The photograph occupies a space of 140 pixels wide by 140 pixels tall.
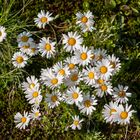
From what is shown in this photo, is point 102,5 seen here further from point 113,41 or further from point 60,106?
point 60,106

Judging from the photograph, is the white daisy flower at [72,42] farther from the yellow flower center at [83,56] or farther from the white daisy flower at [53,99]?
the white daisy flower at [53,99]

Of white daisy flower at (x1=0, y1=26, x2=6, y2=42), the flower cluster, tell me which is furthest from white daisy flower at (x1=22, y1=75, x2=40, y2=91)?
white daisy flower at (x1=0, y1=26, x2=6, y2=42)

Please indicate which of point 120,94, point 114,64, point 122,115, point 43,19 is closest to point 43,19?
point 43,19

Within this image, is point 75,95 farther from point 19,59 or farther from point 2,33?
point 2,33

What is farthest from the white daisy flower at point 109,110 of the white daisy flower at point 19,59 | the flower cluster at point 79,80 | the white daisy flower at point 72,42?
the white daisy flower at point 19,59

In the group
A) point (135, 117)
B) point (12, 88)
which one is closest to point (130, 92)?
point (135, 117)
